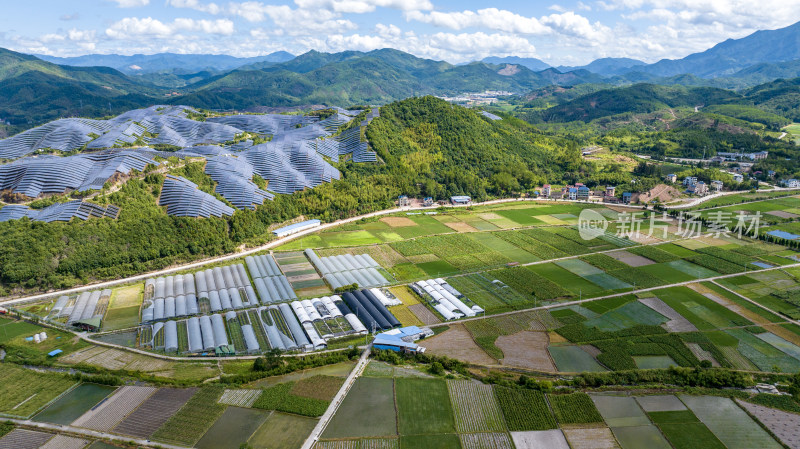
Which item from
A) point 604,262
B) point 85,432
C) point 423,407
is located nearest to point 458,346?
point 423,407

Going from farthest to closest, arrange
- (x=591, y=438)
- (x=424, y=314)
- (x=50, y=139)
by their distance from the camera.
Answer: (x=50, y=139), (x=424, y=314), (x=591, y=438)

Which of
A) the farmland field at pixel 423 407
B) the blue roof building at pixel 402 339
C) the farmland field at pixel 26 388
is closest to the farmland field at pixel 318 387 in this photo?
the farmland field at pixel 423 407

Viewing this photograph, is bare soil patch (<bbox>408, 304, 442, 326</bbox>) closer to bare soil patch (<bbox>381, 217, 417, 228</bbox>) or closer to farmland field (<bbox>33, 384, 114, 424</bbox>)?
farmland field (<bbox>33, 384, 114, 424</bbox>)

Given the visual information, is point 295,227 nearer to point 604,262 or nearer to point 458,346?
point 458,346

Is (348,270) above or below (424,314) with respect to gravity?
above

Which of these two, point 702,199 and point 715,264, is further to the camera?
point 702,199

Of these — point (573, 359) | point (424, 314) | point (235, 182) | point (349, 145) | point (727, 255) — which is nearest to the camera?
point (573, 359)

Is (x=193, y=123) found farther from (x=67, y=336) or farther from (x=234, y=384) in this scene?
(x=234, y=384)

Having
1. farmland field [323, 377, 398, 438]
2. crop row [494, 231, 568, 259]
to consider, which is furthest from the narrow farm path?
crop row [494, 231, 568, 259]
